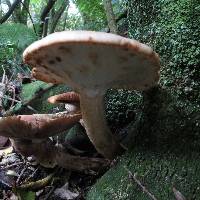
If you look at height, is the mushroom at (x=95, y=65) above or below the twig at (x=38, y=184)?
above

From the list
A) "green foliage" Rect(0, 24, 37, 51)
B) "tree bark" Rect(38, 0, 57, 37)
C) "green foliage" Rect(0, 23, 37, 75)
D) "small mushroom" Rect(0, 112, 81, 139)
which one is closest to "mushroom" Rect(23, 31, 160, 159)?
"small mushroom" Rect(0, 112, 81, 139)

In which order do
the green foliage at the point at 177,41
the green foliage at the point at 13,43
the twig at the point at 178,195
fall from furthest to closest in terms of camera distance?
the green foliage at the point at 13,43
the green foliage at the point at 177,41
the twig at the point at 178,195

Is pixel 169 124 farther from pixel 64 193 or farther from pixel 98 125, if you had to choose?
pixel 64 193

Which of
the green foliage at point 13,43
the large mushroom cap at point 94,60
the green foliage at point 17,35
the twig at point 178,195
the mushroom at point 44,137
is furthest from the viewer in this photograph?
the green foliage at point 17,35

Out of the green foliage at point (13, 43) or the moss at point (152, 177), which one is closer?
the moss at point (152, 177)

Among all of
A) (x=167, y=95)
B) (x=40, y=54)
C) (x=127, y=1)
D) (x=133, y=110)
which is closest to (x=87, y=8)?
(x=127, y=1)

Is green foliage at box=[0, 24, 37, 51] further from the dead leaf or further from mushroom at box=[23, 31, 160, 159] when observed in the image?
mushroom at box=[23, 31, 160, 159]

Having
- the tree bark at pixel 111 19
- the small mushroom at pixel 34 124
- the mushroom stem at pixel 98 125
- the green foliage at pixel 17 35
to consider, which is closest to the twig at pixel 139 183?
the mushroom stem at pixel 98 125

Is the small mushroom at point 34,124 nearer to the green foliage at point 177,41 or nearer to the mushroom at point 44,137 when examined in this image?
the mushroom at point 44,137
